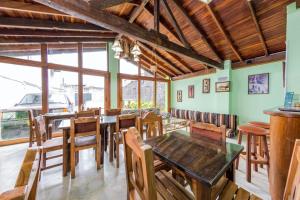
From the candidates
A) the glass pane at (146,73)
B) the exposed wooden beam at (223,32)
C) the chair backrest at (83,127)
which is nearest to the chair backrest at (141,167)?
the chair backrest at (83,127)

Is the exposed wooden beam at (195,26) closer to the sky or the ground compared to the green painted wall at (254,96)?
closer to the sky

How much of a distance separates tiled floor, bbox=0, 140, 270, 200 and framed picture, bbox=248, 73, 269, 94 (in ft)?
8.88

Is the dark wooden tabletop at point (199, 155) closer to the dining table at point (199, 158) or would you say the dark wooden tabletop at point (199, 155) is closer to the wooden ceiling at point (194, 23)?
the dining table at point (199, 158)

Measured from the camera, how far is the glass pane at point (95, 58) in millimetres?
5047

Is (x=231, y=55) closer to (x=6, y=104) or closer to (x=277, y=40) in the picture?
(x=277, y=40)

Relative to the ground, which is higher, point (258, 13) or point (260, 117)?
point (258, 13)

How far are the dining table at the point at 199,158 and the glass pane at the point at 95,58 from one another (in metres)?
4.58

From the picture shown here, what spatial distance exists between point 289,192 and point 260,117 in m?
4.26

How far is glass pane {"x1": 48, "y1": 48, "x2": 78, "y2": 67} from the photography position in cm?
437

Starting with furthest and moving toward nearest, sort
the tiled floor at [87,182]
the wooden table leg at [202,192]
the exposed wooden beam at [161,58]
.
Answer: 1. the exposed wooden beam at [161,58]
2. the tiled floor at [87,182]
3. the wooden table leg at [202,192]

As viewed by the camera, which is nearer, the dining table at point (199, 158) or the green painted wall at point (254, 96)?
the dining table at point (199, 158)

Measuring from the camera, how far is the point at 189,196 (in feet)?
3.55

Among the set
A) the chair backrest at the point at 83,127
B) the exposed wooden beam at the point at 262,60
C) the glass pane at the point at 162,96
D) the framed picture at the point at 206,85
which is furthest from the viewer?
the glass pane at the point at 162,96

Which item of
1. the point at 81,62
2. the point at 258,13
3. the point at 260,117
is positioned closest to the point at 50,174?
the point at 81,62
